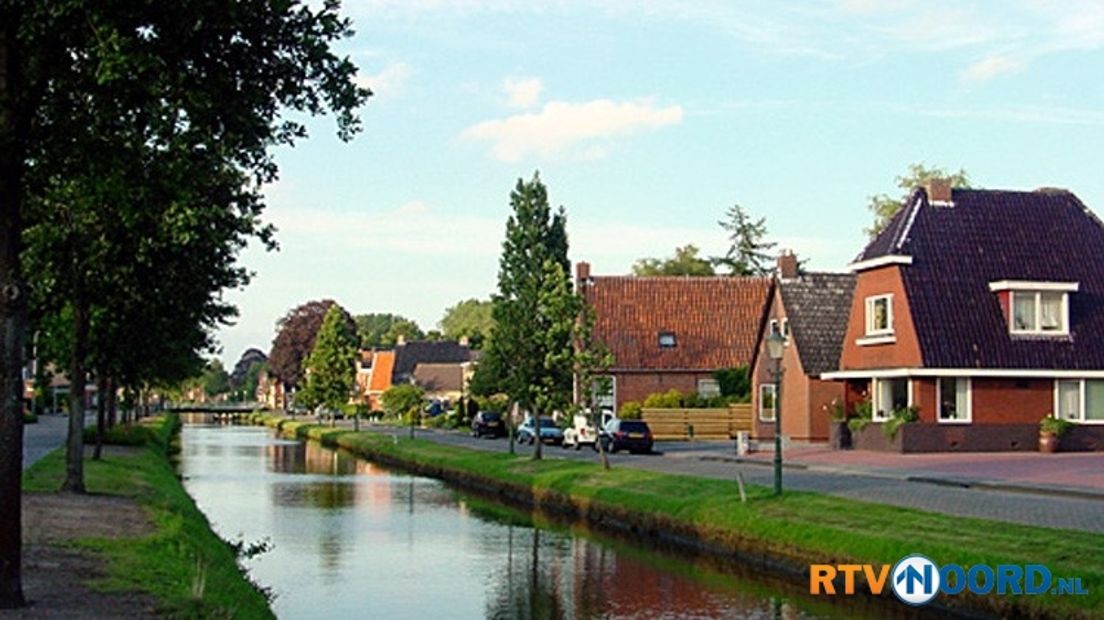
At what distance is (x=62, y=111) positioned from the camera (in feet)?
44.8

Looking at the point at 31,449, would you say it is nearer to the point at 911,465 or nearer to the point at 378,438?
the point at 378,438

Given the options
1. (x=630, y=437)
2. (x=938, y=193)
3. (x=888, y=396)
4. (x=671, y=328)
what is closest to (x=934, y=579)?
(x=888, y=396)

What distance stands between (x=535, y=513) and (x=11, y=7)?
23816 mm

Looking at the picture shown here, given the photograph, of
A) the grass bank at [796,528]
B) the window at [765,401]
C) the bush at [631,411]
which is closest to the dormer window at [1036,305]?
the window at [765,401]

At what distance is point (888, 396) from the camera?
47062 mm

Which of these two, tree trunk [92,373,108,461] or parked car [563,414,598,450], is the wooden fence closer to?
parked car [563,414,598,450]

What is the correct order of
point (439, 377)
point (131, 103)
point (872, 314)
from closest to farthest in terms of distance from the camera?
point (131, 103), point (872, 314), point (439, 377)

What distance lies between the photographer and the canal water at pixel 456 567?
20.0 metres

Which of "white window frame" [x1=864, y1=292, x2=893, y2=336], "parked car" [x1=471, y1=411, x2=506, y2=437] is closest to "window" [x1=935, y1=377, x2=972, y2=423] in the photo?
"white window frame" [x1=864, y1=292, x2=893, y2=336]

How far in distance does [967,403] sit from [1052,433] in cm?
282

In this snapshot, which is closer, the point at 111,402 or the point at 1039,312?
the point at 1039,312

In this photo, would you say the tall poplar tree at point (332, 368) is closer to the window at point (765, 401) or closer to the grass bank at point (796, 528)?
the window at point (765, 401)

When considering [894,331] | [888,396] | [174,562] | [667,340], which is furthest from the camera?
[667,340]

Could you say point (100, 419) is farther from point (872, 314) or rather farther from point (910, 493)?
point (872, 314)
